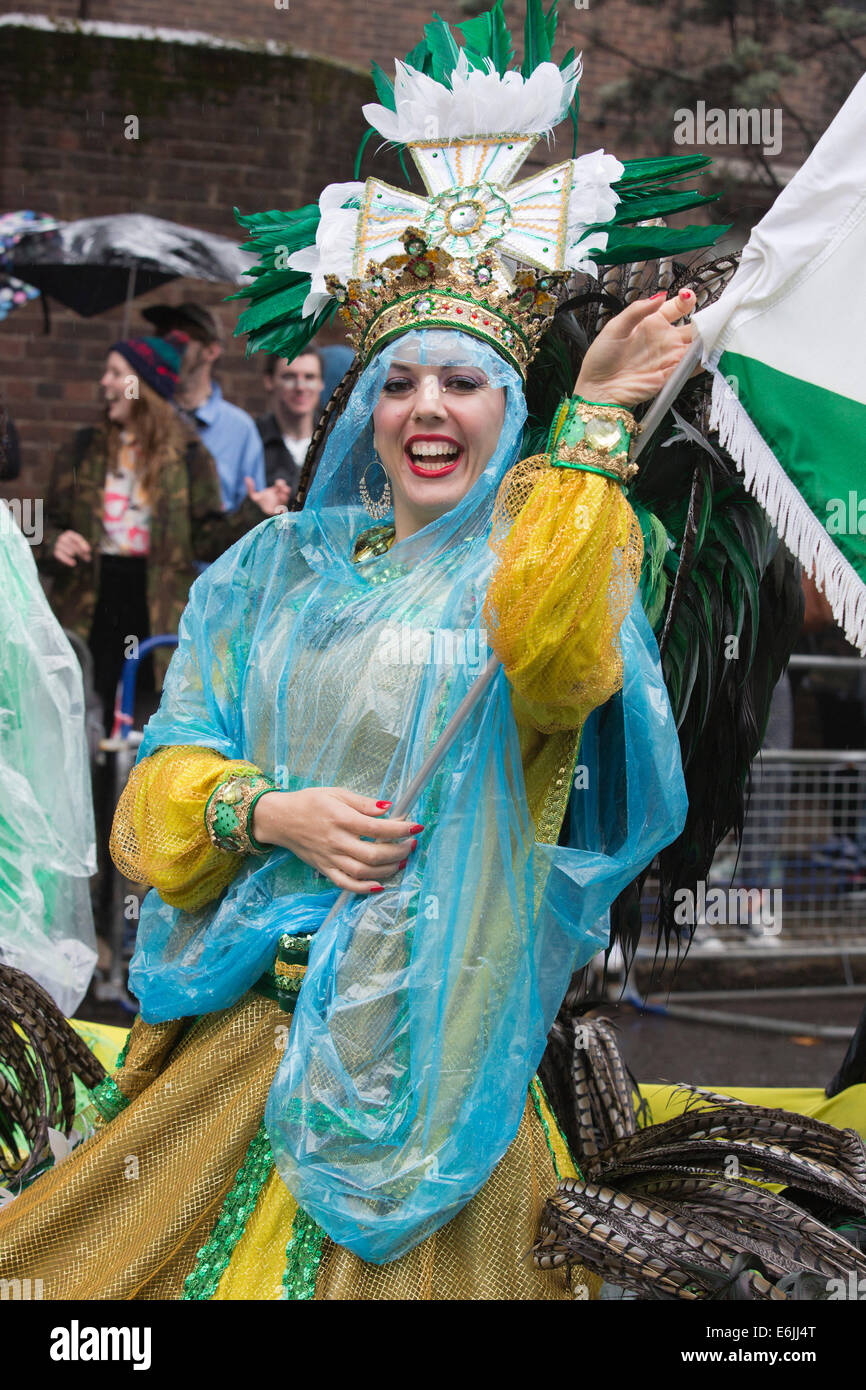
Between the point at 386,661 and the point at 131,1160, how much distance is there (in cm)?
95

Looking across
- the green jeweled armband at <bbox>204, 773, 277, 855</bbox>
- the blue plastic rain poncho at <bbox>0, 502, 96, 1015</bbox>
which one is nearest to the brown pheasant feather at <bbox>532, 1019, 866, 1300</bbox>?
the green jeweled armband at <bbox>204, 773, 277, 855</bbox>

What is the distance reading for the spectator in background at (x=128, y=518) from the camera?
5.77 metres

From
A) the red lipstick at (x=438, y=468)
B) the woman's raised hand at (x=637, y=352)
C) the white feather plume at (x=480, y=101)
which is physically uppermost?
the white feather plume at (x=480, y=101)

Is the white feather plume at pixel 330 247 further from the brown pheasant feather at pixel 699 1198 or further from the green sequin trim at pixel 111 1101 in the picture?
the brown pheasant feather at pixel 699 1198

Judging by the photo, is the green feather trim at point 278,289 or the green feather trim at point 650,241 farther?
the green feather trim at point 278,289

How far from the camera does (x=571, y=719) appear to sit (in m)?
2.07

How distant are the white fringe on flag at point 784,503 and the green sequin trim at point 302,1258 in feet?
4.00

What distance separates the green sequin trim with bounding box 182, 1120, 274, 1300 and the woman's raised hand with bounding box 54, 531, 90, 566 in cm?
394

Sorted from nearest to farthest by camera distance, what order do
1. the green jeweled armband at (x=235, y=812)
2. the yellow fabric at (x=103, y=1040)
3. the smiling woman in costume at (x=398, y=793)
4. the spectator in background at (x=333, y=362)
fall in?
1. the smiling woman in costume at (x=398, y=793)
2. the green jeweled armband at (x=235, y=812)
3. the yellow fabric at (x=103, y=1040)
4. the spectator in background at (x=333, y=362)

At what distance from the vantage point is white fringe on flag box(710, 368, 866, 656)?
2072 millimetres

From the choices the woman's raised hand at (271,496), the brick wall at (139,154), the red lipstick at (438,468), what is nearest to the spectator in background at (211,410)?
the woman's raised hand at (271,496)

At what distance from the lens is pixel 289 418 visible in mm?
6266
